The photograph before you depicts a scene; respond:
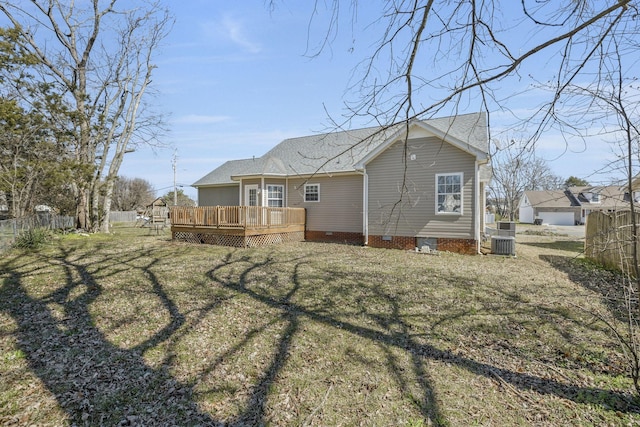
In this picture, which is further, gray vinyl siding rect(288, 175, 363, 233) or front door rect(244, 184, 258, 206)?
front door rect(244, 184, 258, 206)

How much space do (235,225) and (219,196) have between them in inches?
274

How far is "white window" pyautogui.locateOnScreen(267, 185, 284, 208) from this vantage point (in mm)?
15547

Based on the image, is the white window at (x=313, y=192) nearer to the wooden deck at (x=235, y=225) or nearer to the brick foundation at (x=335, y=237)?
the wooden deck at (x=235, y=225)

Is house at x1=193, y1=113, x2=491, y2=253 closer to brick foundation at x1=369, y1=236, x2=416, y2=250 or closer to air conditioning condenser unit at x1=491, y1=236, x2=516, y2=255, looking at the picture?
brick foundation at x1=369, y1=236, x2=416, y2=250

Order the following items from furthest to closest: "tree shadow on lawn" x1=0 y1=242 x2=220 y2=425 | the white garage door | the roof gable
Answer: the white garage door
the roof gable
"tree shadow on lawn" x1=0 y1=242 x2=220 y2=425

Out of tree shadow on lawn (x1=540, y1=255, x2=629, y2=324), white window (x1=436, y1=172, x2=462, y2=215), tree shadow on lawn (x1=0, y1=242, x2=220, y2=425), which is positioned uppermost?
white window (x1=436, y1=172, x2=462, y2=215)

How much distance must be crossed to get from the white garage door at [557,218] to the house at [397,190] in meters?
36.4

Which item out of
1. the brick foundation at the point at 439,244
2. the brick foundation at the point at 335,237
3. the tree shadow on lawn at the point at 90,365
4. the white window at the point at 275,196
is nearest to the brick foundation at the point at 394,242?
the brick foundation at the point at 439,244

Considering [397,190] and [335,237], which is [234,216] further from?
[397,190]

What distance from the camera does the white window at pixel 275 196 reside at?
15.5 m

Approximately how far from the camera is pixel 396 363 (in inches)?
154

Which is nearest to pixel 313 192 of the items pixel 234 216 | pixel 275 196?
pixel 275 196

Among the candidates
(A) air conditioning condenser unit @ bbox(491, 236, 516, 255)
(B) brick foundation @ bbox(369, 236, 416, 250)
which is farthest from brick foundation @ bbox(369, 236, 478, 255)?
(A) air conditioning condenser unit @ bbox(491, 236, 516, 255)

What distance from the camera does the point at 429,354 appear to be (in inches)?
162
